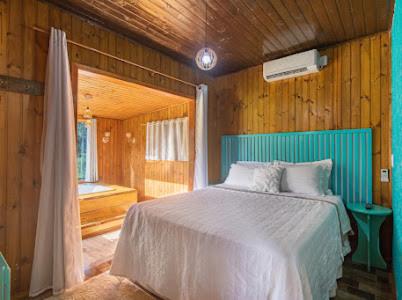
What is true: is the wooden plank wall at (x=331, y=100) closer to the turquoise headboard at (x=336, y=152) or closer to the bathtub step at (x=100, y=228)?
the turquoise headboard at (x=336, y=152)

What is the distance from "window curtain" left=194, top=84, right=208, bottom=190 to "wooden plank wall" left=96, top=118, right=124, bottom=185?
10.5 feet

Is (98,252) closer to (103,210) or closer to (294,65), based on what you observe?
(103,210)

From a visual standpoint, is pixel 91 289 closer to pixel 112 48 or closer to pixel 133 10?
pixel 112 48

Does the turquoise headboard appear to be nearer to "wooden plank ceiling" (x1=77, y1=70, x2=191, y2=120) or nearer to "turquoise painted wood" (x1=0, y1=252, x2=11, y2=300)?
"wooden plank ceiling" (x1=77, y1=70, x2=191, y2=120)

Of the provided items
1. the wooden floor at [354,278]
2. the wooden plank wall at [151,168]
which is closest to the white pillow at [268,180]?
the wooden floor at [354,278]

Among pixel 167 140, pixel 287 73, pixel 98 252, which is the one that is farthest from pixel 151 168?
pixel 287 73

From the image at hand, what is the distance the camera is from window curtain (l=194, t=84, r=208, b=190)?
3.54m

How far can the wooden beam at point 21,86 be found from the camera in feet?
5.76

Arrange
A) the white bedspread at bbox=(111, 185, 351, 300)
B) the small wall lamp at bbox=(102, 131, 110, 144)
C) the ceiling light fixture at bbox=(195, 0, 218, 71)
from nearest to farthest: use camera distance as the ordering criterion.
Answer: the white bedspread at bbox=(111, 185, 351, 300), the ceiling light fixture at bbox=(195, 0, 218, 71), the small wall lamp at bbox=(102, 131, 110, 144)

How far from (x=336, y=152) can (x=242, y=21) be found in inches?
76.8

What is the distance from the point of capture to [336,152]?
8.87ft

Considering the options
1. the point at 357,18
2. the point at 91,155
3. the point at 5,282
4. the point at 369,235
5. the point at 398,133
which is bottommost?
the point at 369,235

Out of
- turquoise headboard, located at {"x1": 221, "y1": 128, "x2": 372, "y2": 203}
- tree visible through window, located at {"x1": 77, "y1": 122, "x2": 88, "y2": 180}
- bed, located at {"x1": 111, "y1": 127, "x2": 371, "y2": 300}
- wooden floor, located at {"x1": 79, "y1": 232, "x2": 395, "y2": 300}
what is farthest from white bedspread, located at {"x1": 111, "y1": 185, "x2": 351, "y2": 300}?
tree visible through window, located at {"x1": 77, "y1": 122, "x2": 88, "y2": 180}

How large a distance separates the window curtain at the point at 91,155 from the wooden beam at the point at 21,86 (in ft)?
12.0
